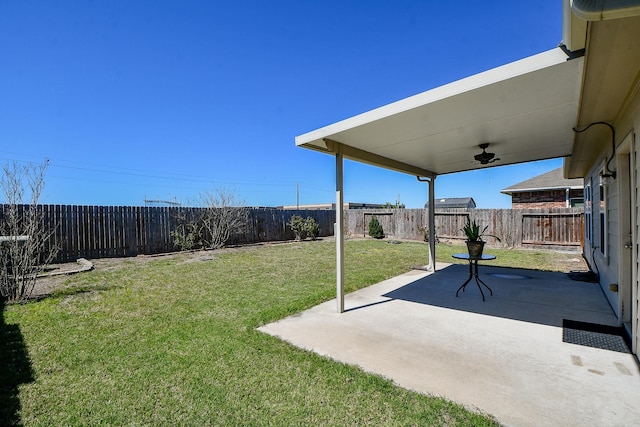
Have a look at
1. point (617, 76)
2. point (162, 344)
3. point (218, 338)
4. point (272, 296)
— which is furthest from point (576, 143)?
point (162, 344)

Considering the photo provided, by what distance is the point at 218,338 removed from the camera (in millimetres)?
3037

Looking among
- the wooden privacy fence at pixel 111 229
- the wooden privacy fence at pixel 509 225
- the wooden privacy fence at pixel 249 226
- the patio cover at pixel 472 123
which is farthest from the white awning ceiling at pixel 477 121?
the wooden privacy fence at pixel 111 229

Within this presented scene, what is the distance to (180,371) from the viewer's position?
2.40m

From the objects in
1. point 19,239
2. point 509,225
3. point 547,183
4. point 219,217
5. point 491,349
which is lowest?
point 491,349

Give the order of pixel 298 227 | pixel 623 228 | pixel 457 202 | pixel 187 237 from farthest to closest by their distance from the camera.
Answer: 1. pixel 457 202
2. pixel 298 227
3. pixel 187 237
4. pixel 623 228

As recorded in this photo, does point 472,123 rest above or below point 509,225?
above

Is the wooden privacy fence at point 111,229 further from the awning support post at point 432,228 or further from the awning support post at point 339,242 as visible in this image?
the awning support post at point 432,228

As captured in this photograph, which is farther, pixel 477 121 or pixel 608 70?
pixel 477 121

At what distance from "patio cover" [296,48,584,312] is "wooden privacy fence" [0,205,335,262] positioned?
811 centimetres

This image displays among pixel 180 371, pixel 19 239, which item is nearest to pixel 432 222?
pixel 180 371

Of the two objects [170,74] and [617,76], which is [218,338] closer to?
[617,76]

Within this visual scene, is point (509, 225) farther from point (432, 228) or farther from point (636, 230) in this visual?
point (636, 230)

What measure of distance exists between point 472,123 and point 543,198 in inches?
552

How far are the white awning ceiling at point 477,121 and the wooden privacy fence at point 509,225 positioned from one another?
5957mm
